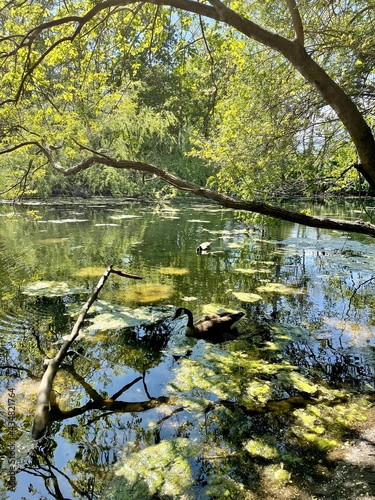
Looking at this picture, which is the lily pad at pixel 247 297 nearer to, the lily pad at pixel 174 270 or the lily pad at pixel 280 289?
the lily pad at pixel 280 289

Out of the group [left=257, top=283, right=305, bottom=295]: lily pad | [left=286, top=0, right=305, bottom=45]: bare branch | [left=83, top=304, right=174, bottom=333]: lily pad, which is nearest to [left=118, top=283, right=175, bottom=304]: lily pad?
[left=83, top=304, right=174, bottom=333]: lily pad

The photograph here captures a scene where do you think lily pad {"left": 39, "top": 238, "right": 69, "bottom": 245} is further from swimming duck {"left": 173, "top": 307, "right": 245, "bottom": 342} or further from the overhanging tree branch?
the overhanging tree branch

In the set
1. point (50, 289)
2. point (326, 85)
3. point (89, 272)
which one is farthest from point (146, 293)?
point (326, 85)

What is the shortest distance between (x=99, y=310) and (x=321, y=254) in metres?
9.66

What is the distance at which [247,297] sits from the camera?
29.7 feet

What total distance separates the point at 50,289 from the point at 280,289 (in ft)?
20.1

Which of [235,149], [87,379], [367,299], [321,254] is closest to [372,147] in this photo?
[87,379]

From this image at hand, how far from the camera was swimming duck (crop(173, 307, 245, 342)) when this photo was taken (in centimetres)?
670

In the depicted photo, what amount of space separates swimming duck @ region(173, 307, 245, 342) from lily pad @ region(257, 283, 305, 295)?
9.54 feet

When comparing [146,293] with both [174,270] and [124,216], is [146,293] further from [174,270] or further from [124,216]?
[124,216]

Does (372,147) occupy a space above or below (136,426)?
above

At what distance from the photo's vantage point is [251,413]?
4539 millimetres

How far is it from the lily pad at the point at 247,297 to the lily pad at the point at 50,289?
3.97 metres

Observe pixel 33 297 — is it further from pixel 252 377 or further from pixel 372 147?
pixel 372 147
